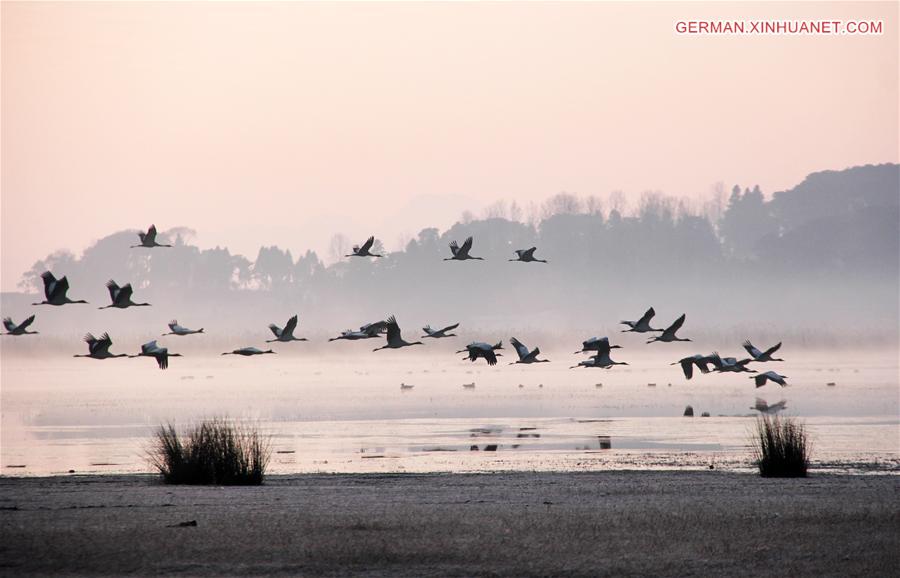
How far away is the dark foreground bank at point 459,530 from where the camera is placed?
15250mm

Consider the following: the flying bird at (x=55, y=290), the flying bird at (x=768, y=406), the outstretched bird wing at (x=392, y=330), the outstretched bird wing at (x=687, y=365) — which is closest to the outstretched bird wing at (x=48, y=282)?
the flying bird at (x=55, y=290)

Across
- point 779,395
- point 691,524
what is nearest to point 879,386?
point 779,395

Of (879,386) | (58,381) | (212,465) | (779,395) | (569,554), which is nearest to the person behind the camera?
(569,554)

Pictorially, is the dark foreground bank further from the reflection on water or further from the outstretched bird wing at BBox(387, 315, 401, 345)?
the outstretched bird wing at BBox(387, 315, 401, 345)

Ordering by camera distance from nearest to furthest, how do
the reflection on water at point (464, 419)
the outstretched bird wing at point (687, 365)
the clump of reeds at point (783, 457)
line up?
the clump of reeds at point (783, 457)
the reflection on water at point (464, 419)
the outstretched bird wing at point (687, 365)

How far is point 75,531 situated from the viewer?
16984 mm

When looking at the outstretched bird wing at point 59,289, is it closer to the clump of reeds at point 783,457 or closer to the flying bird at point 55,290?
the flying bird at point 55,290

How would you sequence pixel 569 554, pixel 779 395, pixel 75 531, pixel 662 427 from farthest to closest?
pixel 779 395
pixel 662 427
pixel 75 531
pixel 569 554

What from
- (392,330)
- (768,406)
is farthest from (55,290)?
(768,406)

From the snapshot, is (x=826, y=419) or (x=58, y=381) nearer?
(x=826, y=419)

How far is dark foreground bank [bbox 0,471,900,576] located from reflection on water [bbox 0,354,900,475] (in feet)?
25.6

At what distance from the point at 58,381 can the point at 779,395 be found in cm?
5514

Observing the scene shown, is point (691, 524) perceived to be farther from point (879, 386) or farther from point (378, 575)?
point (879, 386)

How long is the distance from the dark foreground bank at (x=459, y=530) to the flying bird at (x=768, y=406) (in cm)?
2610
